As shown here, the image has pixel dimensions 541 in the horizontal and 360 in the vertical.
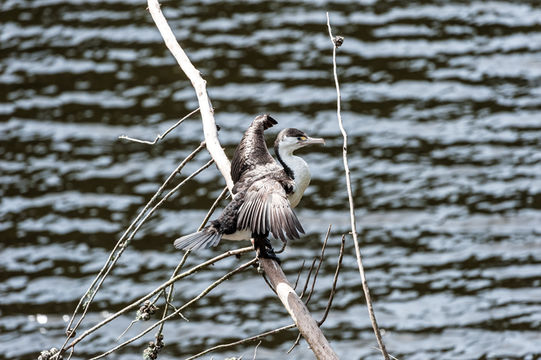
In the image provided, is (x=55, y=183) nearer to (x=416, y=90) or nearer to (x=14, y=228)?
(x=14, y=228)

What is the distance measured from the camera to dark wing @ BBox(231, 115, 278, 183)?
5094 millimetres

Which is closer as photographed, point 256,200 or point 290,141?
point 256,200

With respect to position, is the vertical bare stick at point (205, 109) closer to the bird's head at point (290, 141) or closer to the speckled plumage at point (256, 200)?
the speckled plumage at point (256, 200)

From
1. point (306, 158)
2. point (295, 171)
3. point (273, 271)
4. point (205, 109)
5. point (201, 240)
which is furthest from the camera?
point (306, 158)

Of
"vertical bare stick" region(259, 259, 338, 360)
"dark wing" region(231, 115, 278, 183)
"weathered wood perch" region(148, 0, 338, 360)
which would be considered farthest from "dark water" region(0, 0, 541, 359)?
"vertical bare stick" region(259, 259, 338, 360)

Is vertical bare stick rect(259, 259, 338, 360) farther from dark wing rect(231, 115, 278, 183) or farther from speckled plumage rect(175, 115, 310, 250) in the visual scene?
dark wing rect(231, 115, 278, 183)

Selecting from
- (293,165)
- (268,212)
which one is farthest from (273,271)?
(293,165)

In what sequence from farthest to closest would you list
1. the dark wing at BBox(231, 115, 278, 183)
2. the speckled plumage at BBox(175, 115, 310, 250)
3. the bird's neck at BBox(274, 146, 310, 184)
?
the dark wing at BBox(231, 115, 278, 183) < the bird's neck at BBox(274, 146, 310, 184) < the speckled plumage at BBox(175, 115, 310, 250)

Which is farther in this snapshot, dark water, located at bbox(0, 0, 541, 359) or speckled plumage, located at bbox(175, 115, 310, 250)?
dark water, located at bbox(0, 0, 541, 359)

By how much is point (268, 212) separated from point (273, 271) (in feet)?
0.92

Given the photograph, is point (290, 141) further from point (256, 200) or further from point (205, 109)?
point (256, 200)

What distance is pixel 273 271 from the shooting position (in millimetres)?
4387

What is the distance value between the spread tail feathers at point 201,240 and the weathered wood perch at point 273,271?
1.05ft

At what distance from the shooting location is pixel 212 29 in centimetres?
1318
